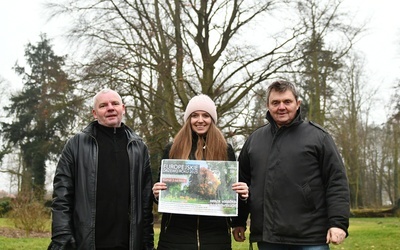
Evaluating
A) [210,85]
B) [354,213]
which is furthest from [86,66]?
[354,213]

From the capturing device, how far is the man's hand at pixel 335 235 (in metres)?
3.52

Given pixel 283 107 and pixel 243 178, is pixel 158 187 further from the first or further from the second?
pixel 283 107

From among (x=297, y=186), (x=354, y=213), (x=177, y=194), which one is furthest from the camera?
(x=354, y=213)

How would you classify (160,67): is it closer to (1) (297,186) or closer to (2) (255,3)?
(2) (255,3)

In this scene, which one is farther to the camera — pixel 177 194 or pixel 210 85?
pixel 210 85

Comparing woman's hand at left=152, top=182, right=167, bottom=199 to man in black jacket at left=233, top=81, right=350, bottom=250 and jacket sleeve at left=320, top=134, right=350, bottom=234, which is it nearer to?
man in black jacket at left=233, top=81, right=350, bottom=250

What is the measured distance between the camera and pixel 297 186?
3.70 m

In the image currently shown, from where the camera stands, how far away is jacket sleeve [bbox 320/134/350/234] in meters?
3.57

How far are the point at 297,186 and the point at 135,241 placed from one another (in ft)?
4.77

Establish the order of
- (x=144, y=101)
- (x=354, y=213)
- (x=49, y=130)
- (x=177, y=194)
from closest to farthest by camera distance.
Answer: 1. (x=177, y=194)
2. (x=144, y=101)
3. (x=354, y=213)
4. (x=49, y=130)

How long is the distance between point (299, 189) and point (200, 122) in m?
1.07

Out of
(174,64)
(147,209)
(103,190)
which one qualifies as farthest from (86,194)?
(174,64)

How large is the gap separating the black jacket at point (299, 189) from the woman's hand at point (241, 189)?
0.08 meters

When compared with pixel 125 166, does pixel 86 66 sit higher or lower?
higher
